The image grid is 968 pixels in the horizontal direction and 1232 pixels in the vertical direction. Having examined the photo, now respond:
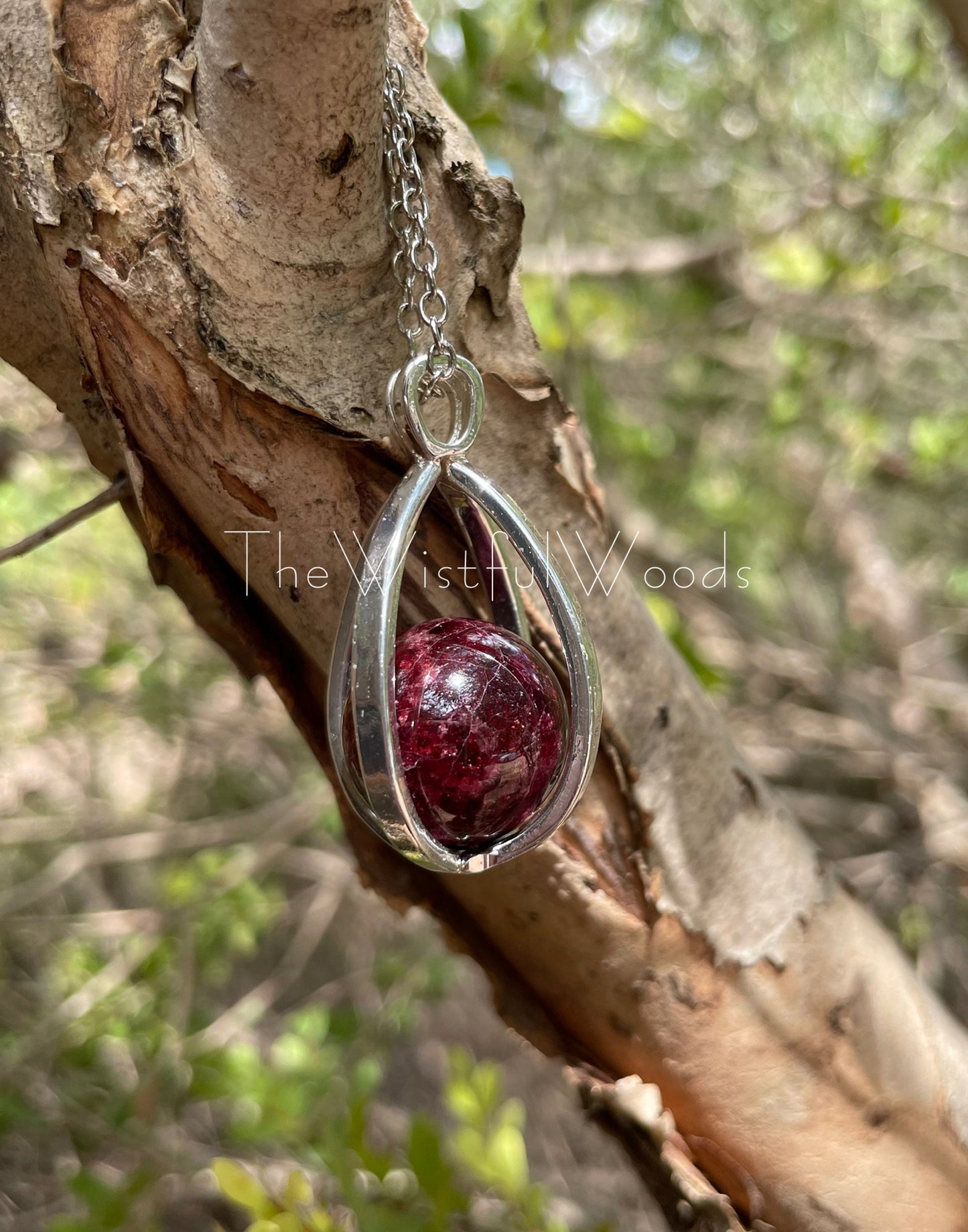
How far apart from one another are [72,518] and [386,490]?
22cm

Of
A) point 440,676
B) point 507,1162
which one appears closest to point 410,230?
point 440,676

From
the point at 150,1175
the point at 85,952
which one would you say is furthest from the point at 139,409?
the point at 85,952

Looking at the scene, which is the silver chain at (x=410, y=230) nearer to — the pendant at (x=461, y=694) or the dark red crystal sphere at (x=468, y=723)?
the pendant at (x=461, y=694)

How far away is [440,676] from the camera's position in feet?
2.31

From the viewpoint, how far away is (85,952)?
1724 millimetres

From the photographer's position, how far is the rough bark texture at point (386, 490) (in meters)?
0.61

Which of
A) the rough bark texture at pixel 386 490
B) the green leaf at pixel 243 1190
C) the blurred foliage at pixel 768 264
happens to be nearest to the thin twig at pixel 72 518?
the rough bark texture at pixel 386 490

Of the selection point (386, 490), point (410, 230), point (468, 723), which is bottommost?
point (468, 723)

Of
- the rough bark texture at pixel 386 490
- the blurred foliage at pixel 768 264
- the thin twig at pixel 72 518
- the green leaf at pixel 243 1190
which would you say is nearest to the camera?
the rough bark texture at pixel 386 490

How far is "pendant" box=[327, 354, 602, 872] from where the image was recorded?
0.68 meters

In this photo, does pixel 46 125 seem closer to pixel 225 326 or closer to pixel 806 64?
pixel 225 326

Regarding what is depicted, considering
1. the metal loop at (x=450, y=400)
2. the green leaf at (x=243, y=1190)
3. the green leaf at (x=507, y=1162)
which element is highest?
the metal loop at (x=450, y=400)

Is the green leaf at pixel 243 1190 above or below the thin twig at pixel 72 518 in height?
below

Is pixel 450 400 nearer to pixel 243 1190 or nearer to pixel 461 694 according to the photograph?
pixel 461 694
